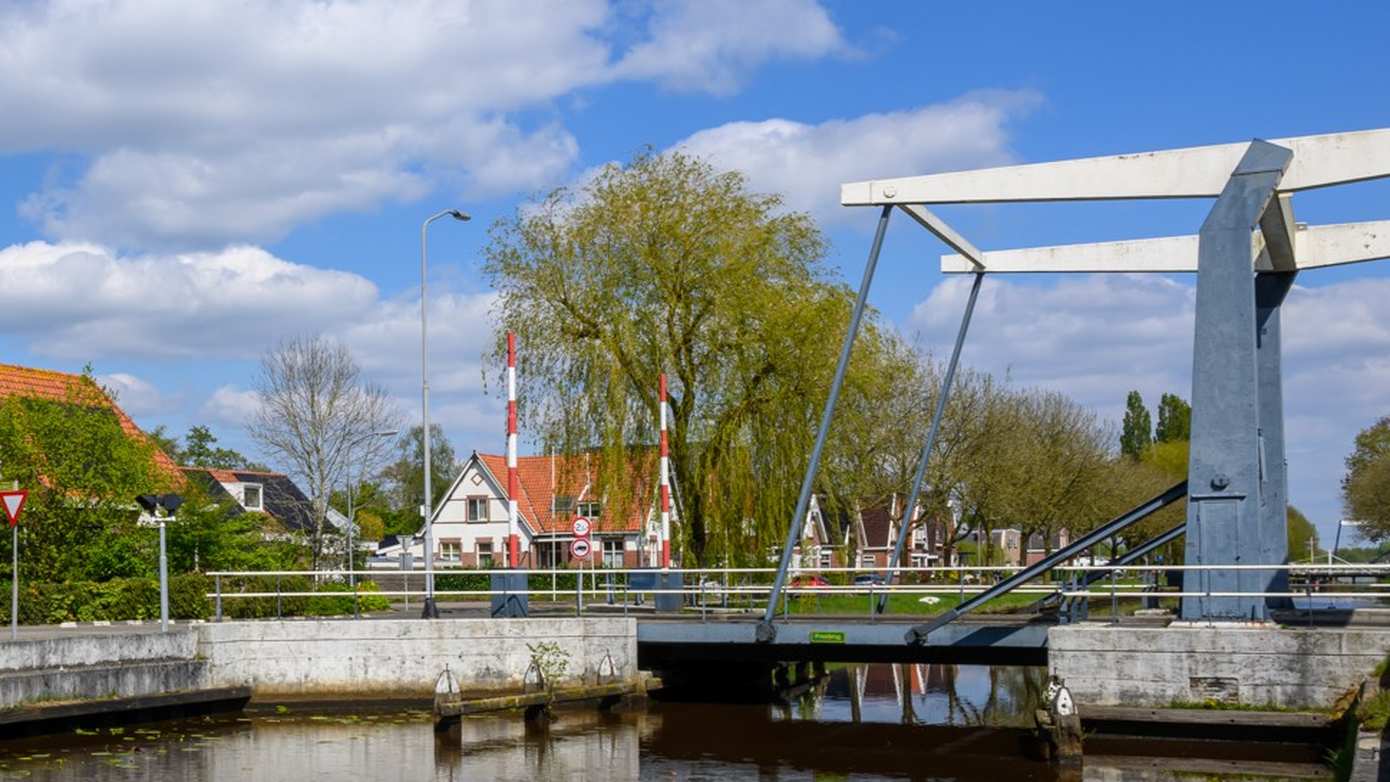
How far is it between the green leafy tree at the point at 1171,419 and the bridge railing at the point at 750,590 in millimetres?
40779

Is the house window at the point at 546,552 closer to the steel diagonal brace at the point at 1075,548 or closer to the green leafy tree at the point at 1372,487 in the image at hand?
the green leafy tree at the point at 1372,487

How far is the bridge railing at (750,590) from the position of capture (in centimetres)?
1767

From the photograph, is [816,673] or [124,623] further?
[816,673]

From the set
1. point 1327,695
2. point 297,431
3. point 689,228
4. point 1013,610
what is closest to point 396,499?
point 297,431

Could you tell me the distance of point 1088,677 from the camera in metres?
17.3

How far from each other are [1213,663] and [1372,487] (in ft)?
147

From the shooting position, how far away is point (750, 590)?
74.0 feet

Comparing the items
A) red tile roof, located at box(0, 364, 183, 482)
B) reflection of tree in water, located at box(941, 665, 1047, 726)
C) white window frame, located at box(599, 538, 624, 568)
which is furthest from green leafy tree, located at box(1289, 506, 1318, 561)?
red tile roof, located at box(0, 364, 183, 482)

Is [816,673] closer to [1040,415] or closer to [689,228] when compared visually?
[689,228]

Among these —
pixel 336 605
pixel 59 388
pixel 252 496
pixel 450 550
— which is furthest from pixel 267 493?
pixel 336 605

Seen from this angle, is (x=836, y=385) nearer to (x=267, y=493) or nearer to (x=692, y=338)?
(x=692, y=338)

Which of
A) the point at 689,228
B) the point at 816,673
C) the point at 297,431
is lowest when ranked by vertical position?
the point at 816,673

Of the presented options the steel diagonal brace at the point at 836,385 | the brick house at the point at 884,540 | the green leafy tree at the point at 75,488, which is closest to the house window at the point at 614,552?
the brick house at the point at 884,540

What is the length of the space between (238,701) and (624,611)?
20.4ft
